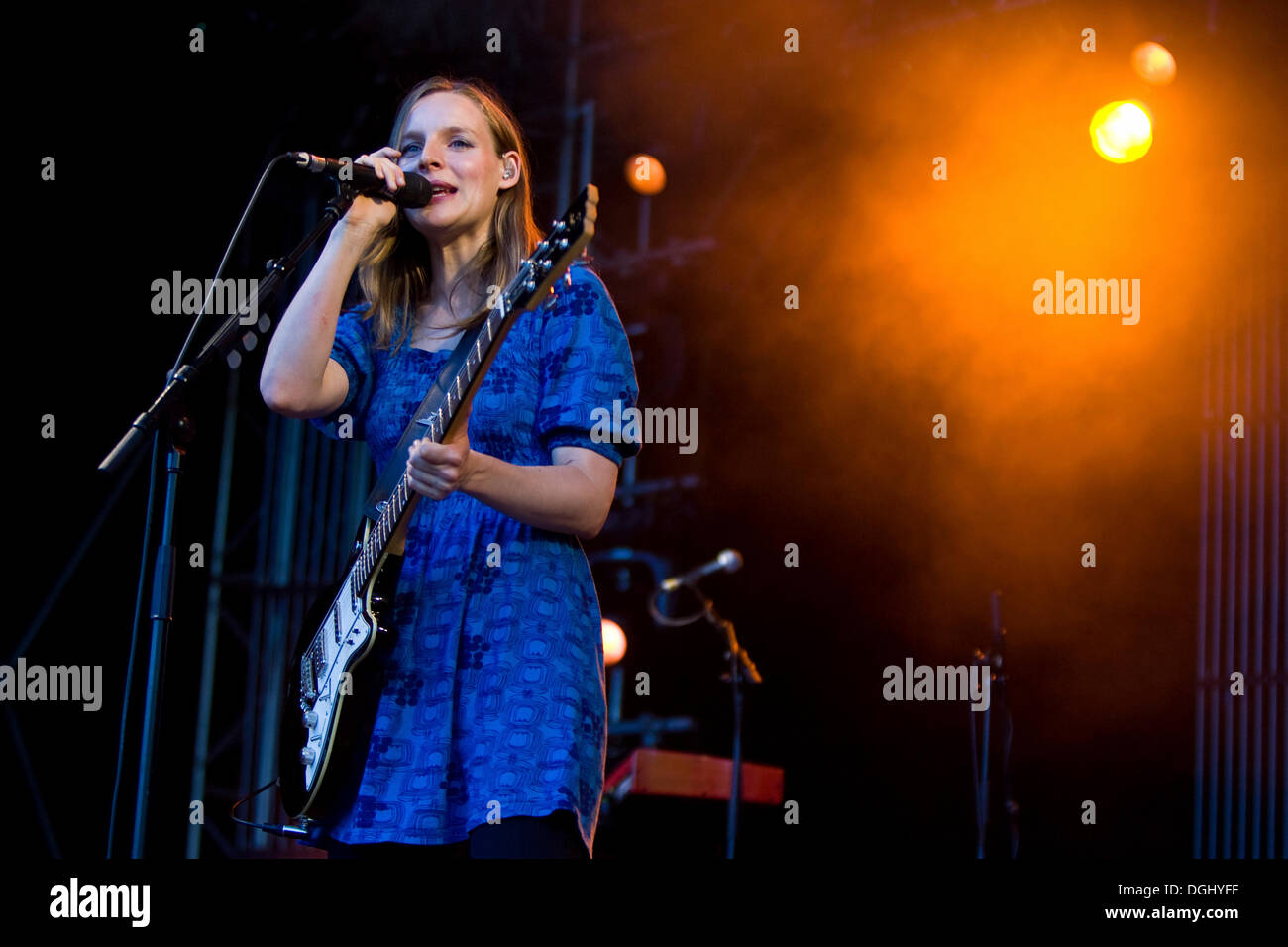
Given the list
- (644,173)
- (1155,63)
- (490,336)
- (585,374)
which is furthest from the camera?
(644,173)

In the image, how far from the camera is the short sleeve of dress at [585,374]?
1902 millimetres

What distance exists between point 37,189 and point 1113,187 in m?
4.15

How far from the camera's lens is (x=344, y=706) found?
186 cm

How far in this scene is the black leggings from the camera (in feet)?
5.54

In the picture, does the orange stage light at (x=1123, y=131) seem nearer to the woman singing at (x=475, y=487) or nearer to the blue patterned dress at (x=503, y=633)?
the woman singing at (x=475, y=487)

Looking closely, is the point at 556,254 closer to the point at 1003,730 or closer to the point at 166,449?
the point at 166,449

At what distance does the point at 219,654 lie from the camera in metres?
5.70

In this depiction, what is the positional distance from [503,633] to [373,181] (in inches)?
31.0

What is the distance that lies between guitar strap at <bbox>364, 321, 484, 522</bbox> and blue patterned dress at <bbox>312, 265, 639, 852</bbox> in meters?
0.06

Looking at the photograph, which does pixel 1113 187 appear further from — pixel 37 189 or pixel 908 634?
pixel 37 189
